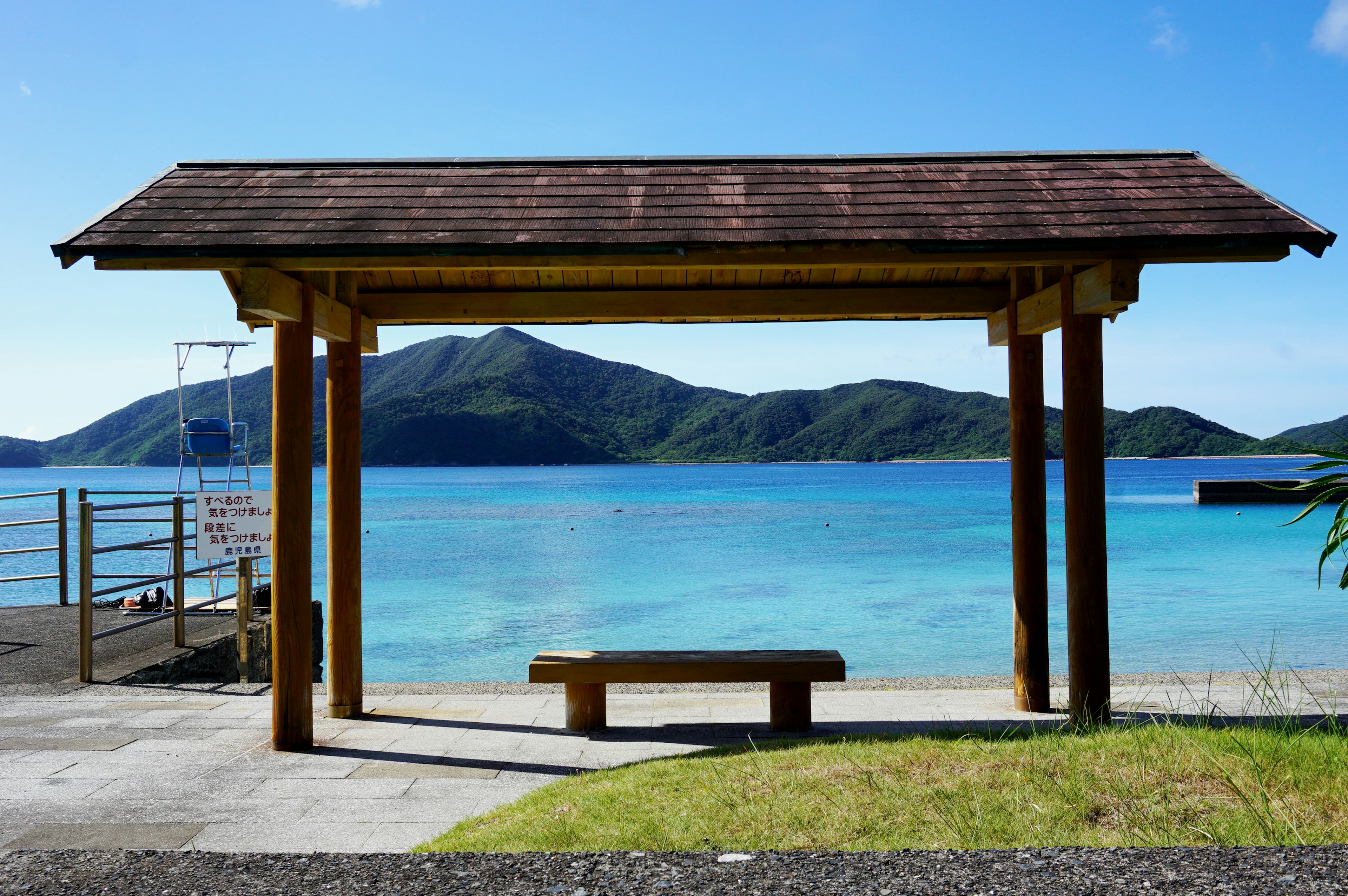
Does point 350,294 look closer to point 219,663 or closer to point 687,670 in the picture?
point 687,670

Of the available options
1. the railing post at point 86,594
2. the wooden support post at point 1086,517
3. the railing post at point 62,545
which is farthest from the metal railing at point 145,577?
the wooden support post at point 1086,517

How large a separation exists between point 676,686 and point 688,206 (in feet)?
12.5

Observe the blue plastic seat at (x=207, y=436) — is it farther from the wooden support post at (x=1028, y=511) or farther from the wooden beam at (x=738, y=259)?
the wooden support post at (x=1028, y=511)

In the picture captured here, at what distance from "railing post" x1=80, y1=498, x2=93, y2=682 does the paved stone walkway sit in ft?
1.00

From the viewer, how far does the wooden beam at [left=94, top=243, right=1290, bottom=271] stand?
4621 millimetres

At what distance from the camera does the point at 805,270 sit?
19.0ft

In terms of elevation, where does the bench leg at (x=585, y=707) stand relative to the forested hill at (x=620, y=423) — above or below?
below

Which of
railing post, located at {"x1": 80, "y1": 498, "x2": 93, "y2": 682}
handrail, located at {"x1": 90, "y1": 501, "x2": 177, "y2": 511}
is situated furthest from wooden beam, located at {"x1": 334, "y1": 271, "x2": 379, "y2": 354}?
railing post, located at {"x1": 80, "y1": 498, "x2": 93, "y2": 682}

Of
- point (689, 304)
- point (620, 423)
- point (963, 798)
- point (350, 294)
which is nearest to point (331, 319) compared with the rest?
point (350, 294)

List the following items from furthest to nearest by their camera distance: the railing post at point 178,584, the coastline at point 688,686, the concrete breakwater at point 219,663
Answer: the railing post at point 178,584, the concrete breakwater at point 219,663, the coastline at point 688,686

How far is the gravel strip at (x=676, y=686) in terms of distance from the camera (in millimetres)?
6465

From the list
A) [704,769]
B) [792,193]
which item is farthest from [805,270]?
[704,769]

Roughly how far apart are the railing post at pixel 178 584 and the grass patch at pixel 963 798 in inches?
204

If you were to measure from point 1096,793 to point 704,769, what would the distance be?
1.57m
